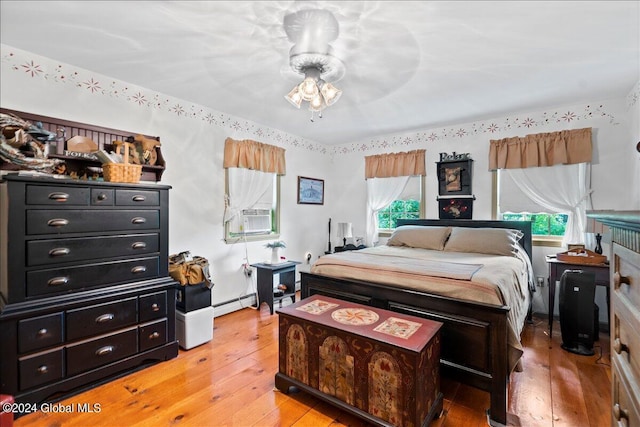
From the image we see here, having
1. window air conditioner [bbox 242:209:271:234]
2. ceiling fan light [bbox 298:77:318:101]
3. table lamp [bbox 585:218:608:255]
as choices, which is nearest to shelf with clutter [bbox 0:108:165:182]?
window air conditioner [bbox 242:209:271:234]

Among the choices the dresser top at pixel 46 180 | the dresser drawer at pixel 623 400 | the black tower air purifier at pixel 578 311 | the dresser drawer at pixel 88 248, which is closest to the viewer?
the dresser drawer at pixel 623 400

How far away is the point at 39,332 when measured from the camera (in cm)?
193

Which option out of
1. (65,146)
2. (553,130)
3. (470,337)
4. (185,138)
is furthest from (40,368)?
(553,130)

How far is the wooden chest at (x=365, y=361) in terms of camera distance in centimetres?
158

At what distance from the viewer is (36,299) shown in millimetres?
1945

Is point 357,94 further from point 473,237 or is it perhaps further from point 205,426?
point 205,426

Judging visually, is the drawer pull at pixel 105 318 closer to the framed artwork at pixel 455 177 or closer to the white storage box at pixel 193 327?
the white storage box at pixel 193 327

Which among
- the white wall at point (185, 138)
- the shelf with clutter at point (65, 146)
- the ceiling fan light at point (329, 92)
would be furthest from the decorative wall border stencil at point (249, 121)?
the ceiling fan light at point (329, 92)

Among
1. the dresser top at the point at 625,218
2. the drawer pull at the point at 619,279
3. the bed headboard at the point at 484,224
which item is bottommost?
the drawer pull at the point at 619,279

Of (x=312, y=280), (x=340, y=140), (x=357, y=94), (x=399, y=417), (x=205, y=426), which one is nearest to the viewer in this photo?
(x=399, y=417)

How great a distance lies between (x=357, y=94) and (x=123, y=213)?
2300mm

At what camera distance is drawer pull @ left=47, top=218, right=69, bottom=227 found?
2006mm

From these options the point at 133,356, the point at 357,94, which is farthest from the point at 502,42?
the point at 133,356

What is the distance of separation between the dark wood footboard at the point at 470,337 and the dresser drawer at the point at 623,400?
2.46ft
